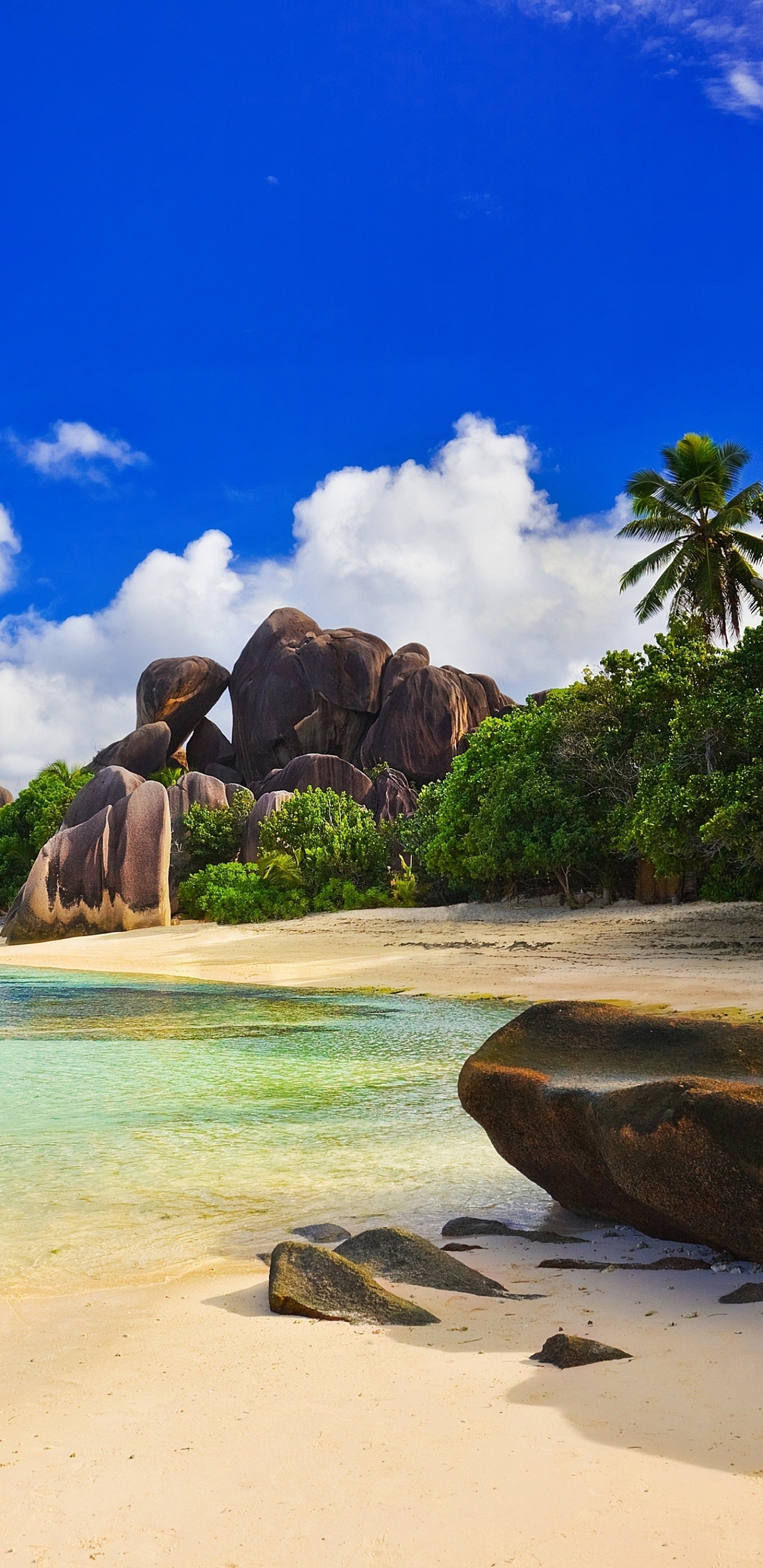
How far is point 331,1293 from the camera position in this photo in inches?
131

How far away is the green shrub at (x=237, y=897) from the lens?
26969 millimetres

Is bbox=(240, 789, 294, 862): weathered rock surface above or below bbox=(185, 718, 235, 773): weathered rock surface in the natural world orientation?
below

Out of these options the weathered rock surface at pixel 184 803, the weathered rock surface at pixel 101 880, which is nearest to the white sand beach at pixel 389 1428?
the weathered rock surface at pixel 101 880

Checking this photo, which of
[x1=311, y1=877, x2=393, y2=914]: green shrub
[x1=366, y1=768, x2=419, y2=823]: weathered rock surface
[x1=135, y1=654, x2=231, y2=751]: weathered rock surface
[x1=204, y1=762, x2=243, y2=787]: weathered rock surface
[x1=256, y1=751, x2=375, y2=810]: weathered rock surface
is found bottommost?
[x1=311, y1=877, x2=393, y2=914]: green shrub

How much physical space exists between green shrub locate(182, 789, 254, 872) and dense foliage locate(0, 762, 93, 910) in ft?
22.7

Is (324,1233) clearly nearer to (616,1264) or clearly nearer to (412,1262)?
(412,1262)

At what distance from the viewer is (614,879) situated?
2389 centimetres

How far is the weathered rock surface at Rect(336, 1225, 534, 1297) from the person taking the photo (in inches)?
138

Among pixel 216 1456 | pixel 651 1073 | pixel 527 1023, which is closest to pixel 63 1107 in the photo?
pixel 527 1023

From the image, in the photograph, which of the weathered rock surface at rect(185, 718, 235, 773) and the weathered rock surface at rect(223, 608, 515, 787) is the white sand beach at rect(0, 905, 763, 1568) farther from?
the weathered rock surface at rect(185, 718, 235, 773)

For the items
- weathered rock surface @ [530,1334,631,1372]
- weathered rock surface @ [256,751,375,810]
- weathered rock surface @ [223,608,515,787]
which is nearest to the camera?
weathered rock surface @ [530,1334,631,1372]

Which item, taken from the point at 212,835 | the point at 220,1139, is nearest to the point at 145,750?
the point at 212,835

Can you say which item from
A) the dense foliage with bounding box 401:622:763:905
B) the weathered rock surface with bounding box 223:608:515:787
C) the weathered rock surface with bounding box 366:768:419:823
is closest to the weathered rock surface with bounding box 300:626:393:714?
the weathered rock surface with bounding box 223:608:515:787

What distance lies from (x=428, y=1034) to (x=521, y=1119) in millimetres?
6645
